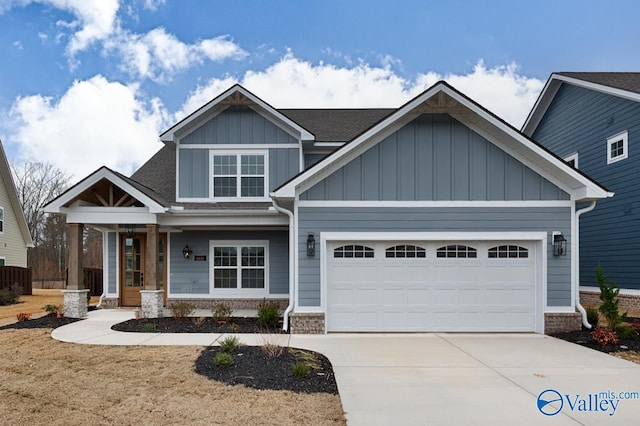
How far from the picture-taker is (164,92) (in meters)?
21.9

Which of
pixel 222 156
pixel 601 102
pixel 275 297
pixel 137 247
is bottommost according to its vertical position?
pixel 275 297

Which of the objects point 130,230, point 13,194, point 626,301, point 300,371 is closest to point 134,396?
point 300,371

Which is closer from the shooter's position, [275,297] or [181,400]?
[181,400]

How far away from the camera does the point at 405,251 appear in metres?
9.97

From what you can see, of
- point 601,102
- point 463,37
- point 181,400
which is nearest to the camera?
point 181,400

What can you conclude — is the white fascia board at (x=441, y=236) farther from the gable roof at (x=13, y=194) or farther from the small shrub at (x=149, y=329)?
the gable roof at (x=13, y=194)

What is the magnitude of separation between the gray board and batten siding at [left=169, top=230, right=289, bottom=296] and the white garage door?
3.60 m

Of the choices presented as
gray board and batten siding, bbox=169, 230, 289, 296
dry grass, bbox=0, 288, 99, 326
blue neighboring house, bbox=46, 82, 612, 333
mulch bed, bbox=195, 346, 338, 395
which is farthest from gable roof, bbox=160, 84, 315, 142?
mulch bed, bbox=195, 346, 338, 395

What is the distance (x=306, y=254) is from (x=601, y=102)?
11692mm

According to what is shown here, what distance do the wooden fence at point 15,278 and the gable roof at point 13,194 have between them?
13.4 feet

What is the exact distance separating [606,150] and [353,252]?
1010 cm

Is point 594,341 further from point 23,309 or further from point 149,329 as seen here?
point 23,309

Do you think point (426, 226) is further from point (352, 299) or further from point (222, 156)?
point (222, 156)

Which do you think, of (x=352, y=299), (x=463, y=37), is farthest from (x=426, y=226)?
(x=463, y=37)
